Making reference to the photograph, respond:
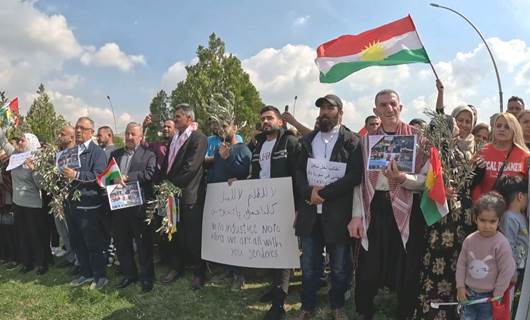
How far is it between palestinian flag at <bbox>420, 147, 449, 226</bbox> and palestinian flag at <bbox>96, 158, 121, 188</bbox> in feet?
13.7

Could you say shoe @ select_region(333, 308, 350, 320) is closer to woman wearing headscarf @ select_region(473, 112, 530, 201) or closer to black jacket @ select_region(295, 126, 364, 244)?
black jacket @ select_region(295, 126, 364, 244)

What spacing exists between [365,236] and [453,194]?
36.3 inches

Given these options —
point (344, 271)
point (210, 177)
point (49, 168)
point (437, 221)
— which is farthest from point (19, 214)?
point (437, 221)

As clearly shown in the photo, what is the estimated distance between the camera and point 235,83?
100 ft

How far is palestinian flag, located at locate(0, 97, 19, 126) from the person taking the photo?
8547mm

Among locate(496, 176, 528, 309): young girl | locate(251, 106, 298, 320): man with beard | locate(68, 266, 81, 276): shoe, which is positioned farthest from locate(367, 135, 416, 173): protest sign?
locate(68, 266, 81, 276): shoe

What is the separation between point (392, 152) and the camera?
402 centimetres

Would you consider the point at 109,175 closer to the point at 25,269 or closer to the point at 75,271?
the point at 75,271

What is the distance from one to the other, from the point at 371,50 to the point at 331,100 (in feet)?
4.76

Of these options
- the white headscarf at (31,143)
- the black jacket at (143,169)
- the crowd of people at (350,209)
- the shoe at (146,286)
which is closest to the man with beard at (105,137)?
the white headscarf at (31,143)

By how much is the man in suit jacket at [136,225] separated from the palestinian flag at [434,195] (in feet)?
12.7

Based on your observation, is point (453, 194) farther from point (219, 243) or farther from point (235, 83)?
point (235, 83)

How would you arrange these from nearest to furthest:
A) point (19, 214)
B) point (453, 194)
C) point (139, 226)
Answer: point (453, 194) < point (139, 226) < point (19, 214)

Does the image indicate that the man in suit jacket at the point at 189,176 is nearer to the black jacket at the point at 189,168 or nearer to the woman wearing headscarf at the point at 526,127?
the black jacket at the point at 189,168
